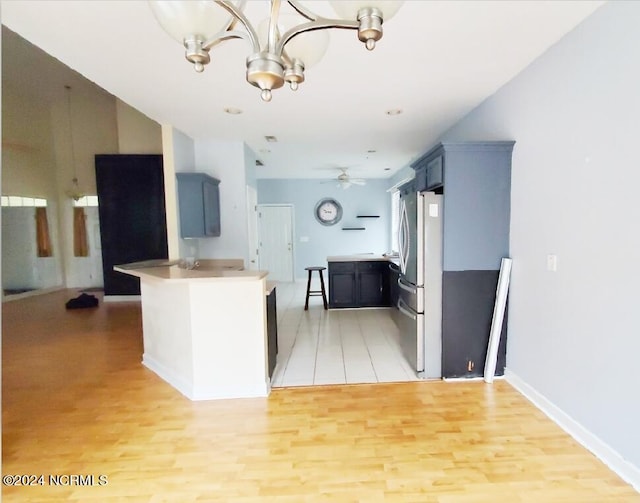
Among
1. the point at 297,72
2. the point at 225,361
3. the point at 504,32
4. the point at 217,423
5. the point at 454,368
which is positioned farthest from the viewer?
→ the point at 454,368

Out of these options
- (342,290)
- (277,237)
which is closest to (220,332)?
(342,290)

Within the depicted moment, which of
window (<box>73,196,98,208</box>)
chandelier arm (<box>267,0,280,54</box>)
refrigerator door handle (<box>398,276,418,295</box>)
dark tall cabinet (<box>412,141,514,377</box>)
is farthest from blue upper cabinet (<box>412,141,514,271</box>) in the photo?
window (<box>73,196,98,208</box>)

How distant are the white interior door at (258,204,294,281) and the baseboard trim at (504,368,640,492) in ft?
A: 19.0

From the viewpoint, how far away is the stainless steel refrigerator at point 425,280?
8.45ft

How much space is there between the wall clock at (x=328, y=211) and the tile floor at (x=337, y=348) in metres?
3.19

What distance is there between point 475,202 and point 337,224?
5.23 meters

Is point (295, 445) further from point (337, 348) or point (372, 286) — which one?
point (372, 286)

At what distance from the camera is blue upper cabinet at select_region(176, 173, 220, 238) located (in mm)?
3754

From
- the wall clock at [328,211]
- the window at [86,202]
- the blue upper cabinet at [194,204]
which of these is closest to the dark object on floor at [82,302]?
the window at [86,202]

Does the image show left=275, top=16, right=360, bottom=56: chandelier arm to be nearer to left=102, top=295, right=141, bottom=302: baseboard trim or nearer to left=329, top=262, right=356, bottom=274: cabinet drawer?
left=329, top=262, right=356, bottom=274: cabinet drawer

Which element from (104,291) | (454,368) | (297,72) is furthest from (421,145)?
(104,291)

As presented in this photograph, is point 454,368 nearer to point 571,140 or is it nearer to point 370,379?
point 370,379

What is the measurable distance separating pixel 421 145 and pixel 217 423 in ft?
14.4

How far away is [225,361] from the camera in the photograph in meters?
2.40
